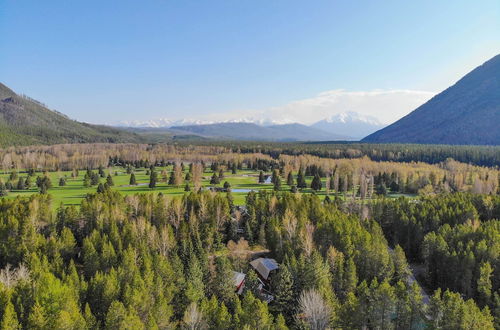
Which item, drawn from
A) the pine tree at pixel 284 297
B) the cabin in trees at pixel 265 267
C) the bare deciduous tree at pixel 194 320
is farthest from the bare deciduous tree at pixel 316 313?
the cabin in trees at pixel 265 267

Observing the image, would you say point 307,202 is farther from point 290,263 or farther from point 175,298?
point 175,298

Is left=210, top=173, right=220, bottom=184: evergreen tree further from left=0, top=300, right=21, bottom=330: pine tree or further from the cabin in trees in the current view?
left=0, top=300, right=21, bottom=330: pine tree

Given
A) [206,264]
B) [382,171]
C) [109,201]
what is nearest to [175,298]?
[206,264]

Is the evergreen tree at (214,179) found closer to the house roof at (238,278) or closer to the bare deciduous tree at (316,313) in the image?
the house roof at (238,278)

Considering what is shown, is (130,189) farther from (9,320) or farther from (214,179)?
(9,320)

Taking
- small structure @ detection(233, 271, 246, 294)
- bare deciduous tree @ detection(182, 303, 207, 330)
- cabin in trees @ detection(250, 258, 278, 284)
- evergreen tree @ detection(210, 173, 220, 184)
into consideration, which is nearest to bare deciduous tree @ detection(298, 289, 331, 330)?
bare deciduous tree @ detection(182, 303, 207, 330)

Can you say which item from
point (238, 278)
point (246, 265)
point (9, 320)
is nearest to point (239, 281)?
point (238, 278)
